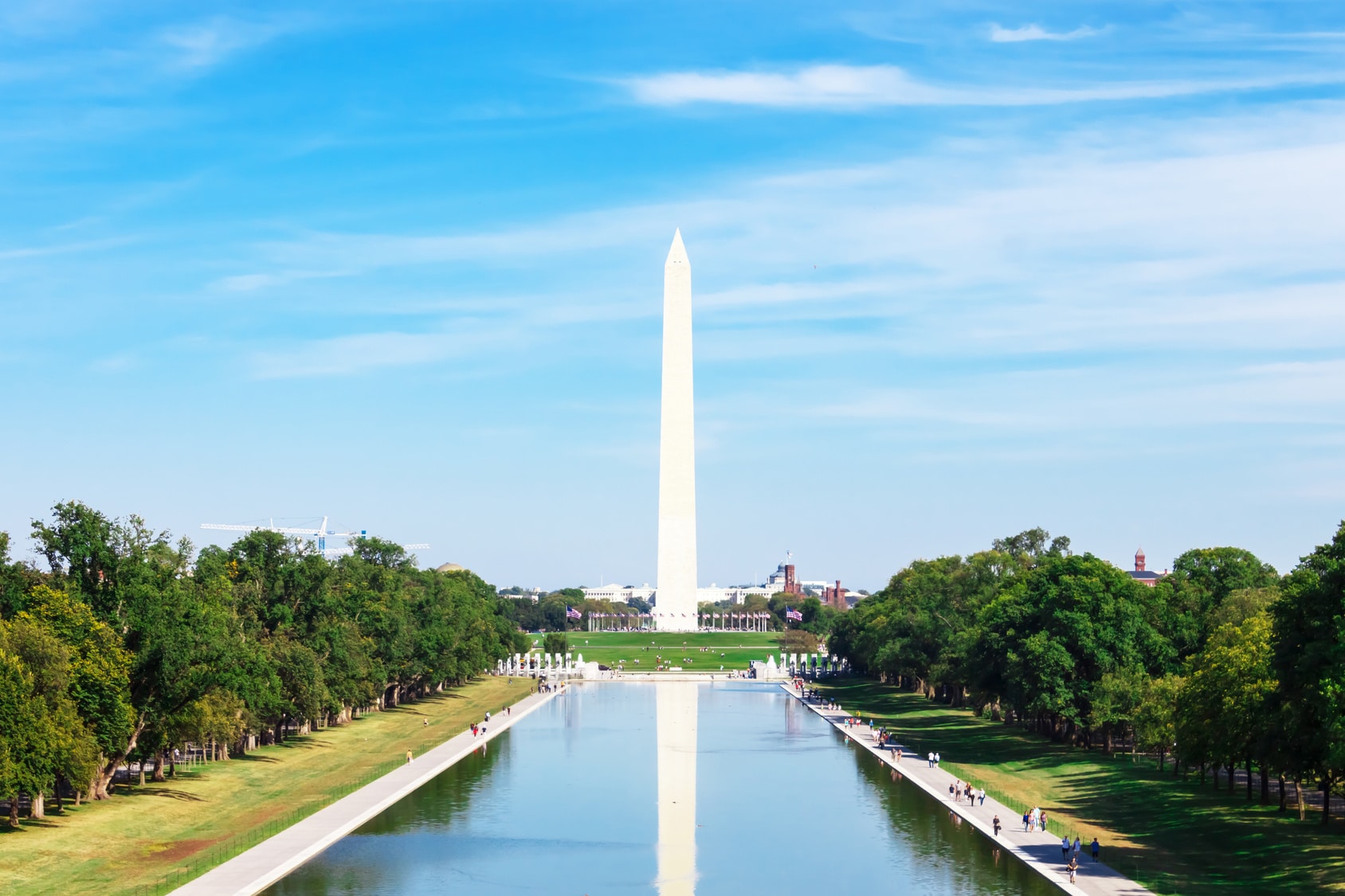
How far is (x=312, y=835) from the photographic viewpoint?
164 feet

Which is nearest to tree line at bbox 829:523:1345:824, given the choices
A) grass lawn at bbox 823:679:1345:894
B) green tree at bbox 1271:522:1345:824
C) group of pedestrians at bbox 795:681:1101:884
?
green tree at bbox 1271:522:1345:824

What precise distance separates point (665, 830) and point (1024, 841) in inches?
507

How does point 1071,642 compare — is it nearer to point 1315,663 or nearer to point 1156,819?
point 1156,819

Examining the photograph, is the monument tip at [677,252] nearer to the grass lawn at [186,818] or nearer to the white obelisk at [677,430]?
the white obelisk at [677,430]

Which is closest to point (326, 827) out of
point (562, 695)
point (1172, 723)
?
point (1172, 723)

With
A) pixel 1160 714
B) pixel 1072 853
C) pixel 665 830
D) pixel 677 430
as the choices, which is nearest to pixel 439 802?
pixel 665 830

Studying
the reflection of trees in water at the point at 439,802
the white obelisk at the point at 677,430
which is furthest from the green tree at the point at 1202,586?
the white obelisk at the point at 677,430

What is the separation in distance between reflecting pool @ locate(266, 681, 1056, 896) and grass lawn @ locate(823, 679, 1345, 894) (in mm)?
4247

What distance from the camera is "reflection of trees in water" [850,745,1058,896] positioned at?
43.1 m

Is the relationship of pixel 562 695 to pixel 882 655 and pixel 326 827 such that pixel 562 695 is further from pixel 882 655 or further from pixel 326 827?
pixel 326 827

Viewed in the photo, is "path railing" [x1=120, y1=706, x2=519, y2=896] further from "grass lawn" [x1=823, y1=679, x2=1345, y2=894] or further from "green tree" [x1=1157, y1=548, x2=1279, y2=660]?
"green tree" [x1=1157, y1=548, x2=1279, y2=660]

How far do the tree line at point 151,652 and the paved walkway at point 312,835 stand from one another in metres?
6.89

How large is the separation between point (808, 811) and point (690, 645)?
128 metres

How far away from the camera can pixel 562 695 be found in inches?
4985
